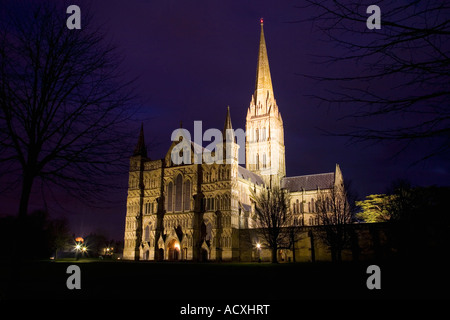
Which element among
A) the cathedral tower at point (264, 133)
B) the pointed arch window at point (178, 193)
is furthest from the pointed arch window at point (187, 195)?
the cathedral tower at point (264, 133)

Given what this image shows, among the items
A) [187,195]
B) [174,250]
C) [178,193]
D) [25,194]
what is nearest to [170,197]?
[178,193]

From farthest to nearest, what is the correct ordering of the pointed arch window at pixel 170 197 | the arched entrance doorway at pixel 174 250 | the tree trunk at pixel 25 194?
1. the pointed arch window at pixel 170 197
2. the arched entrance doorway at pixel 174 250
3. the tree trunk at pixel 25 194

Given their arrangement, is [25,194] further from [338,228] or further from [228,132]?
[228,132]

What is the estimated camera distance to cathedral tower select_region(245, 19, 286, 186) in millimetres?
82562

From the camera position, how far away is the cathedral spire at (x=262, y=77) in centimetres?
8881

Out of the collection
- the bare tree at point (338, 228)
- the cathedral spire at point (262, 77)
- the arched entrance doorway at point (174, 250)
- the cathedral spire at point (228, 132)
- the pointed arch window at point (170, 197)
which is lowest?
the arched entrance doorway at point (174, 250)

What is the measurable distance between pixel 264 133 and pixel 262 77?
16.0 metres

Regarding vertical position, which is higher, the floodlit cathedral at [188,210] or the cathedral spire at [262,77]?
the cathedral spire at [262,77]

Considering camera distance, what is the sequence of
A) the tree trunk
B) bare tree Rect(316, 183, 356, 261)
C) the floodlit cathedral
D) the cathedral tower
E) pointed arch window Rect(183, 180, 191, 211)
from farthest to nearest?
the cathedral tower
pointed arch window Rect(183, 180, 191, 211)
the floodlit cathedral
bare tree Rect(316, 183, 356, 261)
the tree trunk

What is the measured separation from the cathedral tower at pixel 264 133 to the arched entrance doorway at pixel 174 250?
32.4m

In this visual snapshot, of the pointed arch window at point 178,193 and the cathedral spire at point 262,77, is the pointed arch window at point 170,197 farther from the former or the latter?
the cathedral spire at point 262,77

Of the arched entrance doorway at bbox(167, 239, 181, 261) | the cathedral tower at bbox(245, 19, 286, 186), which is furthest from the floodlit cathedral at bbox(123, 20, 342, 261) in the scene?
the cathedral tower at bbox(245, 19, 286, 186)

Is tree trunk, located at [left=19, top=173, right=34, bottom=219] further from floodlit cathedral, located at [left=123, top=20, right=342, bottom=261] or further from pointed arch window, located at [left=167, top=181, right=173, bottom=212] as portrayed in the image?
pointed arch window, located at [left=167, top=181, right=173, bottom=212]

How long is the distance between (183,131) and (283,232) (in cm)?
2395
